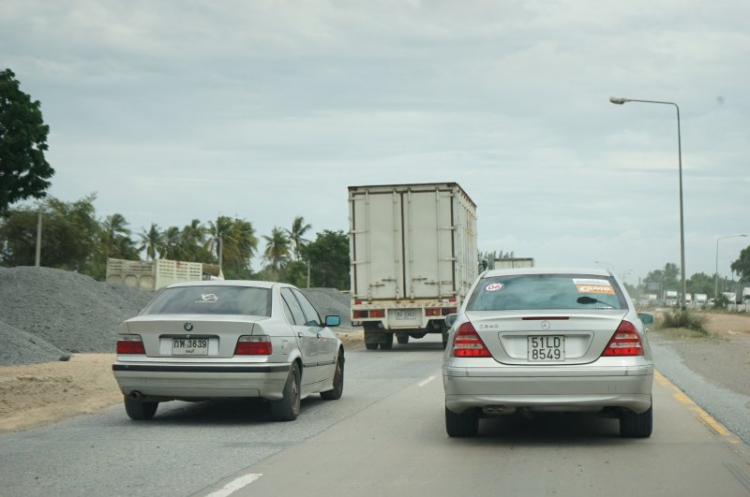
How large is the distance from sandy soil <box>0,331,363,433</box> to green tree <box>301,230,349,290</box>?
3058 inches

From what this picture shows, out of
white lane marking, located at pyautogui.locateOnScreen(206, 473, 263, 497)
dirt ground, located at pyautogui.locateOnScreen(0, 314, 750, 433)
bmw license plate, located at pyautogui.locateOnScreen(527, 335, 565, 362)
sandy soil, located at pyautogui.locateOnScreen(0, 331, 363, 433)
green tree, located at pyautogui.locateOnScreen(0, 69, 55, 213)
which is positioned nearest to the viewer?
white lane marking, located at pyautogui.locateOnScreen(206, 473, 263, 497)

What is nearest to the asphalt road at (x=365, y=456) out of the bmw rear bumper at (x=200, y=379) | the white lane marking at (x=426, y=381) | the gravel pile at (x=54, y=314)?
the bmw rear bumper at (x=200, y=379)

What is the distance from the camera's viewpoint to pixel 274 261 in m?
117

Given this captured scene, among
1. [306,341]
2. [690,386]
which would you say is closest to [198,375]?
[306,341]

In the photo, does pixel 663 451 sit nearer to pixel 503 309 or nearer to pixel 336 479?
pixel 503 309

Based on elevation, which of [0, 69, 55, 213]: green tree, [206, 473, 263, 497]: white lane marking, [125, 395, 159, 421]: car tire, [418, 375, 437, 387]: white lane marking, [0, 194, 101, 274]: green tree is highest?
[0, 69, 55, 213]: green tree

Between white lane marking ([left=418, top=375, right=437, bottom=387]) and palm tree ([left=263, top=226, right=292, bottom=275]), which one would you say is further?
palm tree ([left=263, top=226, right=292, bottom=275])

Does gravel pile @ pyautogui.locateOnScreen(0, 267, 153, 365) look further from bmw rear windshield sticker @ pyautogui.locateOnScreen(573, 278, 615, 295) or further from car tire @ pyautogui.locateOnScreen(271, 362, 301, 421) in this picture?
bmw rear windshield sticker @ pyautogui.locateOnScreen(573, 278, 615, 295)

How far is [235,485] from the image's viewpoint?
264 inches

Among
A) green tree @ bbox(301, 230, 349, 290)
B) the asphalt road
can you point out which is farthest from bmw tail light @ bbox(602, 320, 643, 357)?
green tree @ bbox(301, 230, 349, 290)

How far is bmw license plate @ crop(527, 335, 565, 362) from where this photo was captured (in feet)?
26.6

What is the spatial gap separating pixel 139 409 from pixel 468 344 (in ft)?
13.1

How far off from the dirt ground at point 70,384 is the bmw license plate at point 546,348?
530cm

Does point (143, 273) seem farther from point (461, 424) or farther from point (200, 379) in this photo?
point (461, 424)
